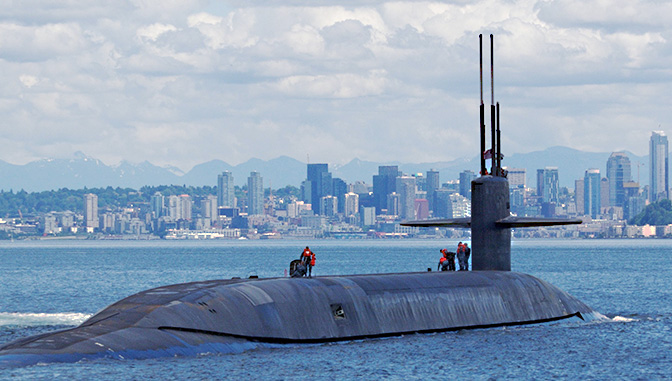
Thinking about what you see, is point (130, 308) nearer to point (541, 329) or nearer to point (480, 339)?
point (480, 339)

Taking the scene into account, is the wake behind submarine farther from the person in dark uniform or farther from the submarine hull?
the person in dark uniform

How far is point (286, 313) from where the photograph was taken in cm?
3041

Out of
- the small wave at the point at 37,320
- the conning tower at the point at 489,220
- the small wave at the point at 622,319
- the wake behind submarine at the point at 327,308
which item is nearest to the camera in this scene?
the wake behind submarine at the point at 327,308

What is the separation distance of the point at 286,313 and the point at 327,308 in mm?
1518

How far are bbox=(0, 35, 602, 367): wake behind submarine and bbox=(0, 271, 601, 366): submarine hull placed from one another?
30mm

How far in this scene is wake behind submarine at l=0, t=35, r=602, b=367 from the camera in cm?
2700

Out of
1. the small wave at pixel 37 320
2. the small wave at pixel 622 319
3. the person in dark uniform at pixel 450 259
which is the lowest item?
the small wave at pixel 37 320

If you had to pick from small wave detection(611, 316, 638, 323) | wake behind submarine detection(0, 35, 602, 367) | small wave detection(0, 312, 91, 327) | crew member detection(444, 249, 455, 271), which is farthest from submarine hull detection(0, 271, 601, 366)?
small wave detection(0, 312, 91, 327)

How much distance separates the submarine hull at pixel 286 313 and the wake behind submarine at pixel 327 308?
0.03 metres

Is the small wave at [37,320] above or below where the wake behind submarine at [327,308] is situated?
below

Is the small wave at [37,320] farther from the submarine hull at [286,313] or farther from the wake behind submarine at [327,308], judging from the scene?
the submarine hull at [286,313]

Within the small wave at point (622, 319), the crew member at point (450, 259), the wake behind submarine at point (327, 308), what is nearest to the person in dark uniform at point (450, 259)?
the crew member at point (450, 259)

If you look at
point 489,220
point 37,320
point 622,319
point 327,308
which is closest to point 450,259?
point 489,220

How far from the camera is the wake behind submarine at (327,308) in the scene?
1063 inches
